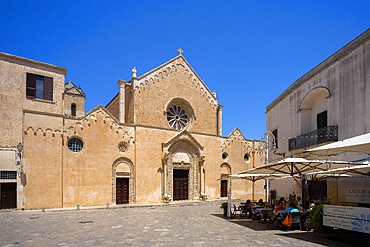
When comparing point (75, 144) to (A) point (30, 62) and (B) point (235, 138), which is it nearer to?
(A) point (30, 62)

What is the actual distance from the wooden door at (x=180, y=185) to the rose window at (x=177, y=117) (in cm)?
422

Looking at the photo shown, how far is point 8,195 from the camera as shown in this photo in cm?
2136

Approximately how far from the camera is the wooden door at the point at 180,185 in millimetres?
29078

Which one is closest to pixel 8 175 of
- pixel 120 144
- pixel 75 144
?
pixel 75 144

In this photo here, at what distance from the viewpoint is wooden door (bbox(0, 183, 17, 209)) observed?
21.2 meters

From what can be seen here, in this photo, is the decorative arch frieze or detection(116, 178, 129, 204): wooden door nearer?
detection(116, 178, 129, 204): wooden door

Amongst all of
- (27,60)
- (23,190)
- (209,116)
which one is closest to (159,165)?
(209,116)

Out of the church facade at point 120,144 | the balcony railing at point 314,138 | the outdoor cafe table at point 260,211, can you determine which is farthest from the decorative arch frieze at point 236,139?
the outdoor cafe table at point 260,211

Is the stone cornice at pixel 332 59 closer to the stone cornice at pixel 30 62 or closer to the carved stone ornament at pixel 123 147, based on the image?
the carved stone ornament at pixel 123 147

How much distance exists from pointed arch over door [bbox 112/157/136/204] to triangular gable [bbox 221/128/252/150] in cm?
1011

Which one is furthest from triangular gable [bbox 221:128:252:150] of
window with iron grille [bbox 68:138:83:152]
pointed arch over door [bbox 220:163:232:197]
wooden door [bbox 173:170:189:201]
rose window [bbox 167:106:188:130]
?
window with iron grille [bbox 68:138:83:152]

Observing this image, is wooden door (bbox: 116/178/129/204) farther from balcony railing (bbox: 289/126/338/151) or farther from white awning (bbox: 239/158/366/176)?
white awning (bbox: 239/158/366/176)

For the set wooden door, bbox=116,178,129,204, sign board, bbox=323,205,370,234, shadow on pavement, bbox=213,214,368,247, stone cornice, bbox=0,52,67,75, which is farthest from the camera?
wooden door, bbox=116,178,129,204

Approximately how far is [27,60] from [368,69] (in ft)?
70.0
